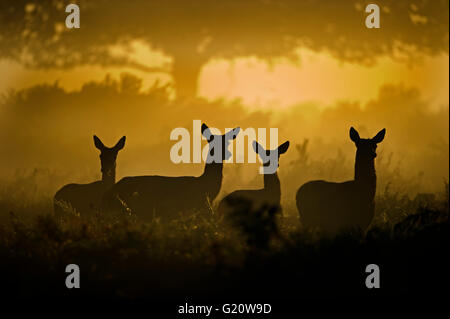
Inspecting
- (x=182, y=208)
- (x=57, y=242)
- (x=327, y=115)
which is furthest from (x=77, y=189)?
(x=327, y=115)

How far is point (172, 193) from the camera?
12258 mm

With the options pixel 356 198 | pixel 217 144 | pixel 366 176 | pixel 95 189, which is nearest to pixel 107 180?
pixel 95 189

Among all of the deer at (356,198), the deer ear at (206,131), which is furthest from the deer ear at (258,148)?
the deer at (356,198)

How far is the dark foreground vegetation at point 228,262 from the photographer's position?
8.57m

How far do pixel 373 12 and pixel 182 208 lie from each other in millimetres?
5710

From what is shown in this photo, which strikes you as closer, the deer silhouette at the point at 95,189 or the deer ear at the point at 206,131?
the deer ear at the point at 206,131

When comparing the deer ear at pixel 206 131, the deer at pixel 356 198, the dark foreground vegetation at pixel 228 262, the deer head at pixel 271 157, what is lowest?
Answer: the dark foreground vegetation at pixel 228 262

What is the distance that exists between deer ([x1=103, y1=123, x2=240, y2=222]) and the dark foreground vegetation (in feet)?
6.56

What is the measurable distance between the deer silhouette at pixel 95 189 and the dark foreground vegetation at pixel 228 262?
141 inches

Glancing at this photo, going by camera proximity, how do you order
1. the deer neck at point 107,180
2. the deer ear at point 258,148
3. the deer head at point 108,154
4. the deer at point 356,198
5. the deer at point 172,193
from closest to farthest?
1. the deer at point 356,198
2. the deer ear at point 258,148
3. the deer at point 172,193
4. the deer head at point 108,154
5. the deer neck at point 107,180

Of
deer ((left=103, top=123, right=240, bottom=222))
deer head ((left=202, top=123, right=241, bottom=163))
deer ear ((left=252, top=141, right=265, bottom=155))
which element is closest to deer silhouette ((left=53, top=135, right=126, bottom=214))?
deer ((left=103, top=123, right=240, bottom=222))

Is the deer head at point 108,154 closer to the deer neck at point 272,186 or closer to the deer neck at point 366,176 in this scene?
the deer neck at point 272,186

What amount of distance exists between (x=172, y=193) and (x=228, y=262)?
12.3 ft

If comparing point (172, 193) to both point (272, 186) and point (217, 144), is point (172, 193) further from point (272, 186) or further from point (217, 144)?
point (272, 186)
